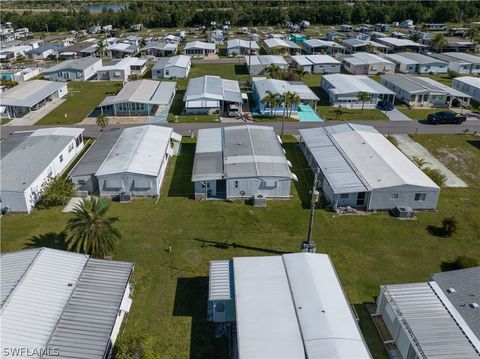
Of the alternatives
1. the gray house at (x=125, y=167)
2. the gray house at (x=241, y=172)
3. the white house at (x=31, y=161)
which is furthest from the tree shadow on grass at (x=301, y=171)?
the white house at (x=31, y=161)

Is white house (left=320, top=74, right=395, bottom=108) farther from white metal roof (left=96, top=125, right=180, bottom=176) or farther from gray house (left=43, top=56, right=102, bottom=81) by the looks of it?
gray house (left=43, top=56, right=102, bottom=81)

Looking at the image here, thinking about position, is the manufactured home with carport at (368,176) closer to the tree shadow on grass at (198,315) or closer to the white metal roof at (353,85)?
the tree shadow on grass at (198,315)

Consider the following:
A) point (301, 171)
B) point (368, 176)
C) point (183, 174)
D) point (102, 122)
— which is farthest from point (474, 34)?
point (183, 174)

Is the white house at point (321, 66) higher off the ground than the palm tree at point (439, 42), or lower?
lower

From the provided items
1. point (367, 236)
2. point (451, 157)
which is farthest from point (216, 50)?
point (367, 236)

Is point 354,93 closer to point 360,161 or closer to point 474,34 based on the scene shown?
point 360,161

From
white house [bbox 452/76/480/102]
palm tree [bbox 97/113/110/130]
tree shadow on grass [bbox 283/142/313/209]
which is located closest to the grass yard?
palm tree [bbox 97/113/110/130]
